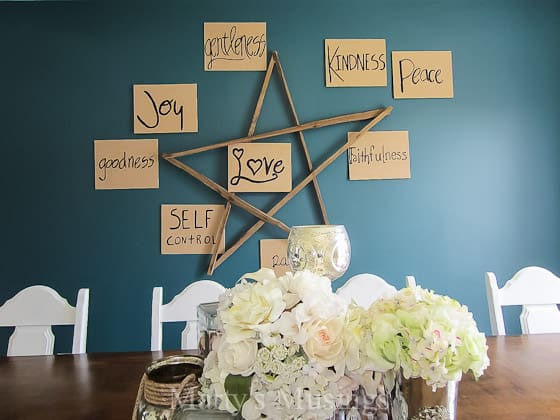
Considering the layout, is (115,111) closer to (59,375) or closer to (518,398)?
(59,375)

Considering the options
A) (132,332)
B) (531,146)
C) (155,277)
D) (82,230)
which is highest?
(531,146)

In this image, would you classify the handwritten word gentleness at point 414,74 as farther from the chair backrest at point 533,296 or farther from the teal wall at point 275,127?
the chair backrest at point 533,296

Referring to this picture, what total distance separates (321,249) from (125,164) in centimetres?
107

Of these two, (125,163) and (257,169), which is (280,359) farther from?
(125,163)

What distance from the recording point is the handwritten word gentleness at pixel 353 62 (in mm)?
1667

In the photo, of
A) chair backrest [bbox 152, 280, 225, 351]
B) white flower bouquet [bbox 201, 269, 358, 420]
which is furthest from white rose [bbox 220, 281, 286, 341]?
chair backrest [bbox 152, 280, 225, 351]

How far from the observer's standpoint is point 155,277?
163 cm

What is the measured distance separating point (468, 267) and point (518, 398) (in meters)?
1.04

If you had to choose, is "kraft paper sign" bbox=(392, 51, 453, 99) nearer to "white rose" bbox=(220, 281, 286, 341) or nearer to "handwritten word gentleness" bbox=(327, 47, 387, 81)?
"handwritten word gentleness" bbox=(327, 47, 387, 81)

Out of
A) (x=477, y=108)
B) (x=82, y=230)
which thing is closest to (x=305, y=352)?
(x=82, y=230)

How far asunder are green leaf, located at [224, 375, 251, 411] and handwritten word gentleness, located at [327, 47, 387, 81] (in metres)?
1.41

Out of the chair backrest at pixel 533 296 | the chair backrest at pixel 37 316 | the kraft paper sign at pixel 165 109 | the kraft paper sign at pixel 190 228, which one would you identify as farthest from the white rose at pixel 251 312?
the kraft paper sign at pixel 165 109

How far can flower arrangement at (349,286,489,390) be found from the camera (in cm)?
43

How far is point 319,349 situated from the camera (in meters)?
0.45
